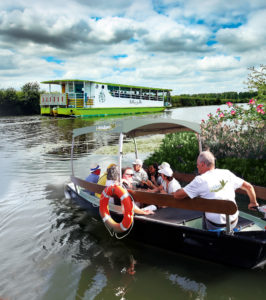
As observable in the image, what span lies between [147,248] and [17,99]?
58.5 metres

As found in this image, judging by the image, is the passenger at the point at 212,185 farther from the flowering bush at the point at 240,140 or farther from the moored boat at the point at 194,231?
the flowering bush at the point at 240,140

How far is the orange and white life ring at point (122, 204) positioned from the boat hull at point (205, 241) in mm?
228

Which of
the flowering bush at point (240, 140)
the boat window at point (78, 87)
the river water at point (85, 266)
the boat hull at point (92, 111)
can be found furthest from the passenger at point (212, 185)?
the boat window at point (78, 87)

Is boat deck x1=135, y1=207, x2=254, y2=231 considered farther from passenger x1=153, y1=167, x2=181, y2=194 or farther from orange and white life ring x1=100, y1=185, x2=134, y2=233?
passenger x1=153, y1=167, x2=181, y2=194

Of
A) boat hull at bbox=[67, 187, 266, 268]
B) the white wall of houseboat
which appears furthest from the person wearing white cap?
the white wall of houseboat

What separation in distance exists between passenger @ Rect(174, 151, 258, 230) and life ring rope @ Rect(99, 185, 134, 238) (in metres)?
1.19

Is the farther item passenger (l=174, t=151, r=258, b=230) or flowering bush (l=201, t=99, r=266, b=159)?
flowering bush (l=201, t=99, r=266, b=159)

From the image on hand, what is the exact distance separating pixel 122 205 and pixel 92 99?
42999 mm

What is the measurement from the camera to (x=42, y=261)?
593cm

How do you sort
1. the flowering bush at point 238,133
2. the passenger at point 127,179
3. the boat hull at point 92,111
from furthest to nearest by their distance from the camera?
the boat hull at point 92,111, the flowering bush at point 238,133, the passenger at point 127,179

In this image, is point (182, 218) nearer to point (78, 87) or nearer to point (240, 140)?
point (240, 140)

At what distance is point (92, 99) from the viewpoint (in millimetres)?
47531

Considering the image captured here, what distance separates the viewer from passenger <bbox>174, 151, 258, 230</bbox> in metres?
4.60

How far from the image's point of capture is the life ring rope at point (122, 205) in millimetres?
5840
